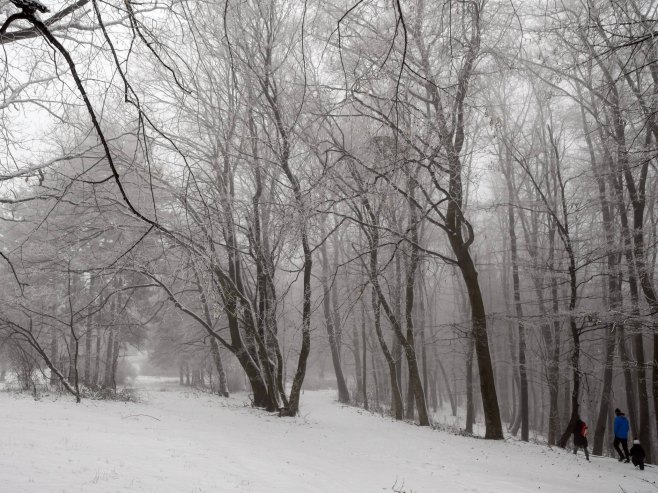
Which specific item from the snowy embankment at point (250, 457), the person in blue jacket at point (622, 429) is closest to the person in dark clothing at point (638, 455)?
the snowy embankment at point (250, 457)

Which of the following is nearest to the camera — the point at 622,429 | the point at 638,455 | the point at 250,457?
the point at 250,457

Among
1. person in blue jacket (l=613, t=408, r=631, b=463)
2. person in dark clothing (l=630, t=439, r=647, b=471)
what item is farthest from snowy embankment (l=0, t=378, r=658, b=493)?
person in blue jacket (l=613, t=408, r=631, b=463)

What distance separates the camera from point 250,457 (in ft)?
24.3

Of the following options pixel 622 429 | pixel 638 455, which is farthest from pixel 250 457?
pixel 622 429

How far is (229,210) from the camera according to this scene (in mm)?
11164

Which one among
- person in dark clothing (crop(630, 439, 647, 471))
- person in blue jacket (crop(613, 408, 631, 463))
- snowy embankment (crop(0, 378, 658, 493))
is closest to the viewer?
snowy embankment (crop(0, 378, 658, 493))

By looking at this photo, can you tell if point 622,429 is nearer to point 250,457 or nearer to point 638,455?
point 638,455

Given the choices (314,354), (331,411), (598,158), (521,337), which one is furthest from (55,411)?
(314,354)

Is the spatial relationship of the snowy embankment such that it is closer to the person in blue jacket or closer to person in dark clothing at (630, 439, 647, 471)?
person in dark clothing at (630, 439, 647, 471)

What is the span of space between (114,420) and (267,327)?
4.50m

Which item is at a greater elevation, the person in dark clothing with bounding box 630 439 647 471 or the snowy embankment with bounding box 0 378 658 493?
the snowy embankment with bounding box 0 378 658 493

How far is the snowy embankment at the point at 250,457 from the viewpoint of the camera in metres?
5.52

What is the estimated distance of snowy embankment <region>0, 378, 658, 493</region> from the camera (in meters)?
5.52

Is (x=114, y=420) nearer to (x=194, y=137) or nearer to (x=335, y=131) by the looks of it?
(x=194, y=137)
